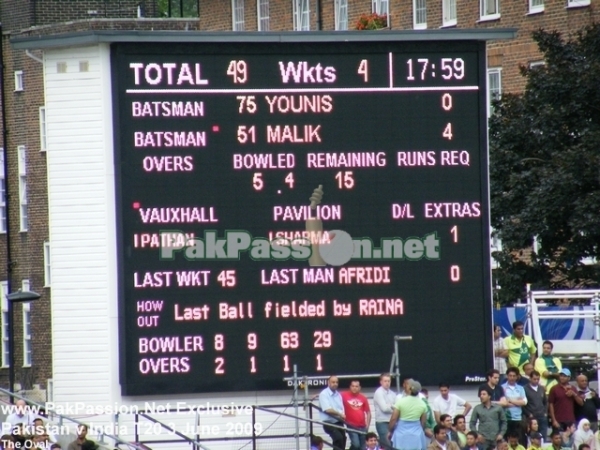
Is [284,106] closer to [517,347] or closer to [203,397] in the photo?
[203,397]

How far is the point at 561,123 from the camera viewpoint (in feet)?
92.7

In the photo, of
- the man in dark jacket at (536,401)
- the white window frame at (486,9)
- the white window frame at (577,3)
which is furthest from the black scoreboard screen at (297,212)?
the white window frame at (486,9)

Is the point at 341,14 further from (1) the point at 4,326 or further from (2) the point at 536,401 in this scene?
(2) the point at 536,401

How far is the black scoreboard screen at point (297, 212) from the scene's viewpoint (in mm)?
17828

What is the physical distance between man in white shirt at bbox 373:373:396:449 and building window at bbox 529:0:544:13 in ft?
64.3

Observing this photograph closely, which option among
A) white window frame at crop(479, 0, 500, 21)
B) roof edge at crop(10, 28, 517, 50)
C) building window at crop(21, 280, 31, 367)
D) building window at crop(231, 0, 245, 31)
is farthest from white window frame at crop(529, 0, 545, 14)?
roof edge at crop(10, 28, 517, 50)

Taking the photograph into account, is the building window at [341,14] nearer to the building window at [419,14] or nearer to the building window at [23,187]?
the building window at [419,14]

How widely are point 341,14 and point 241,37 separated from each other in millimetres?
25394

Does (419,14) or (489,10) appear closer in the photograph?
(489,10)

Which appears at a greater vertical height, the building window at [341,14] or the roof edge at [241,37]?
the building window at [341,14]

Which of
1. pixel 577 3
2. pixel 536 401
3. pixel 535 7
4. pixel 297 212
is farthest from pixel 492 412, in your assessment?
pixel 535 7

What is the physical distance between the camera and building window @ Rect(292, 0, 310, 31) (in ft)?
144

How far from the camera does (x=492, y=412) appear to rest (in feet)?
65.0

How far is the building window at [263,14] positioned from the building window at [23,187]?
7.45 meters
